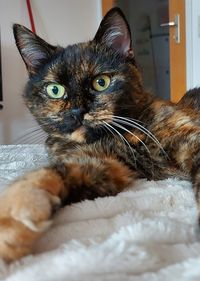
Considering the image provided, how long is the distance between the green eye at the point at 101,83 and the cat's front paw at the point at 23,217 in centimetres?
45

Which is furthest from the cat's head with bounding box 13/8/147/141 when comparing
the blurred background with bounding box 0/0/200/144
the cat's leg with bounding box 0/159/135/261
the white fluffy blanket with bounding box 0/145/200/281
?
the blurred background with bounding box 0/0/200/144

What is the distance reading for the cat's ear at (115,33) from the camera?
108 cm

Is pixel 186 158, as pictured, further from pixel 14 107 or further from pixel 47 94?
pixel 14 107

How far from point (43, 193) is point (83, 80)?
454mm

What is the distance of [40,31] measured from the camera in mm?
3373

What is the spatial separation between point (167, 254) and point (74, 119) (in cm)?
54

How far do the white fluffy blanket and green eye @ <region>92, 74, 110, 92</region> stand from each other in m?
0.36

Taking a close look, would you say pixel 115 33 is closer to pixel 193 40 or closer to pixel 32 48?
pixel 32 48

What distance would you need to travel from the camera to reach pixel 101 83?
99 centimetres

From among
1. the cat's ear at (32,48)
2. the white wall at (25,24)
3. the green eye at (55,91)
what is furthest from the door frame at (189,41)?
the green eye at (55,91)

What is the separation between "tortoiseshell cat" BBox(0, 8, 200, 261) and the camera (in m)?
0.80

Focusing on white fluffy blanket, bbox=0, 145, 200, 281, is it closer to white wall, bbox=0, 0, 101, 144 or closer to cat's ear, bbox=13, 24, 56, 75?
cat's ear, bbox=13, 24, 56, 75

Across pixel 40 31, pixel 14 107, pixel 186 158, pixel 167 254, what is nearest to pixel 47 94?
pixel 186 158

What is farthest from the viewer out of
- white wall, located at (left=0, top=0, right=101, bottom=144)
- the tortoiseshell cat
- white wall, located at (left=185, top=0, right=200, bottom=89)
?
white wall, located at (left=0, top=0, right=101, bottom=144)
